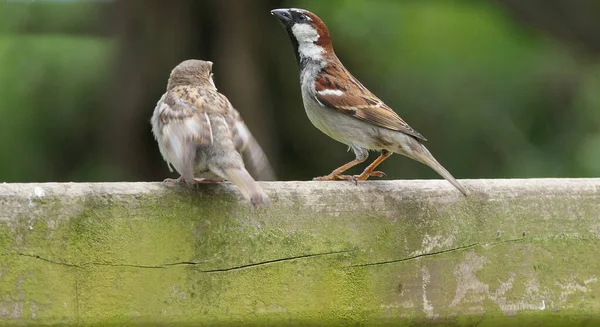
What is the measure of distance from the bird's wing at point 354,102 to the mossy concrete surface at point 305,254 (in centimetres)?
99

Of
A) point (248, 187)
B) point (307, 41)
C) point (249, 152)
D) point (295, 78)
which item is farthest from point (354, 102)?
point (295, 78)

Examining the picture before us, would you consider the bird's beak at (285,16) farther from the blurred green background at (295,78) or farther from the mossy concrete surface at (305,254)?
the mossy concrete surface at (305,254)

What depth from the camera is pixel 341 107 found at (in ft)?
8.98

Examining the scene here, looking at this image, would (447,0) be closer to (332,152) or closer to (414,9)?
(414,9)

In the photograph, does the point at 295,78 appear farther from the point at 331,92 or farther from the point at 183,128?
the point at 183,128

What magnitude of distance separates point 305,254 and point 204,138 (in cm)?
37

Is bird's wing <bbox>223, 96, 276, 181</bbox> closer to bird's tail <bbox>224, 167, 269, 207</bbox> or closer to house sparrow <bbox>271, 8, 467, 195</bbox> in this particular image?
bird's tail <bbox>224, 167, 269, 207</bbox>

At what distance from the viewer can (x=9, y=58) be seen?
3779 millimetres

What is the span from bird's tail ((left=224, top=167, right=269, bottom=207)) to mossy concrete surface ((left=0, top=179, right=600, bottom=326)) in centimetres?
2

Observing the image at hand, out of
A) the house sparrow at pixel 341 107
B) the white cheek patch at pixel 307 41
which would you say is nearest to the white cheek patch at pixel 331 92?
→ the house sparrow at pixel 341 107

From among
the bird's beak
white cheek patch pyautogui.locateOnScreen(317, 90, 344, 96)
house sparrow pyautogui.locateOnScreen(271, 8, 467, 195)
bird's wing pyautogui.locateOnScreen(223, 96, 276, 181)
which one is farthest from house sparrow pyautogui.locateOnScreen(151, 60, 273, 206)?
the bird's beak

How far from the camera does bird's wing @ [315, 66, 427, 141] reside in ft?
8.84

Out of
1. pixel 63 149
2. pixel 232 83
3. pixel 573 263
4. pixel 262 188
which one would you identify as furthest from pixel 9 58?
pixel 573 263

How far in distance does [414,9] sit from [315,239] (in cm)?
278
